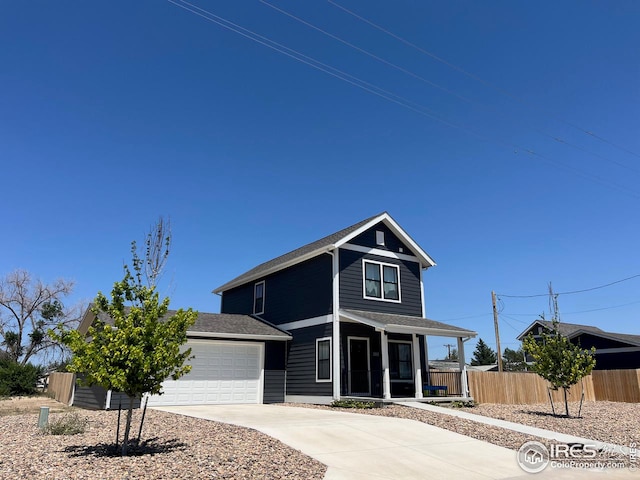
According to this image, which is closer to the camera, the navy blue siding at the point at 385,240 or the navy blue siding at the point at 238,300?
the navy blue siding at the point at 385,240

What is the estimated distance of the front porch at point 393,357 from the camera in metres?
17.3

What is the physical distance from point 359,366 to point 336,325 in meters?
2.35

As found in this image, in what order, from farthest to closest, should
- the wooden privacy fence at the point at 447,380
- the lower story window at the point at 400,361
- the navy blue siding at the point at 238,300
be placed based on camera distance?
the navy blue siding at the point at 238,300 → the wooden privacy fence at the point at 447,380 → the lower story window at the point at 400,361

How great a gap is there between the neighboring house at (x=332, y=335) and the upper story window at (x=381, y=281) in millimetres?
42

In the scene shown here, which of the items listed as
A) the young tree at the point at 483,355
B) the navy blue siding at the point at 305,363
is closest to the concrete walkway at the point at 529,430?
the navy blue siding at the point at 305,363

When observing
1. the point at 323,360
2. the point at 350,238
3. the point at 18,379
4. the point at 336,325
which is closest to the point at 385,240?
the point at 350,238

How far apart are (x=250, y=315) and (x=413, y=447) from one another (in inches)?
585

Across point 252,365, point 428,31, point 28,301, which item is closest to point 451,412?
point 252,365

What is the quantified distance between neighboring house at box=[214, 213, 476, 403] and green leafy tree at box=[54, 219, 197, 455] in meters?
9.40

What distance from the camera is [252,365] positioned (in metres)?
19.1

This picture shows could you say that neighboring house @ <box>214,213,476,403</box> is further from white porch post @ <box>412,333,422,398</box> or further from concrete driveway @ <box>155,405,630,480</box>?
concrete driveway @ <box>155,405,630,480</box>

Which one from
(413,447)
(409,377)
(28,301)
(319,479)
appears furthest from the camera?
(28,301)

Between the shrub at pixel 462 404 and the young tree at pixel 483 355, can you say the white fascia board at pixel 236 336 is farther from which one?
the young tree at pixel 483 355

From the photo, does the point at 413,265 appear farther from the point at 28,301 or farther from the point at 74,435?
the point at 28,301
